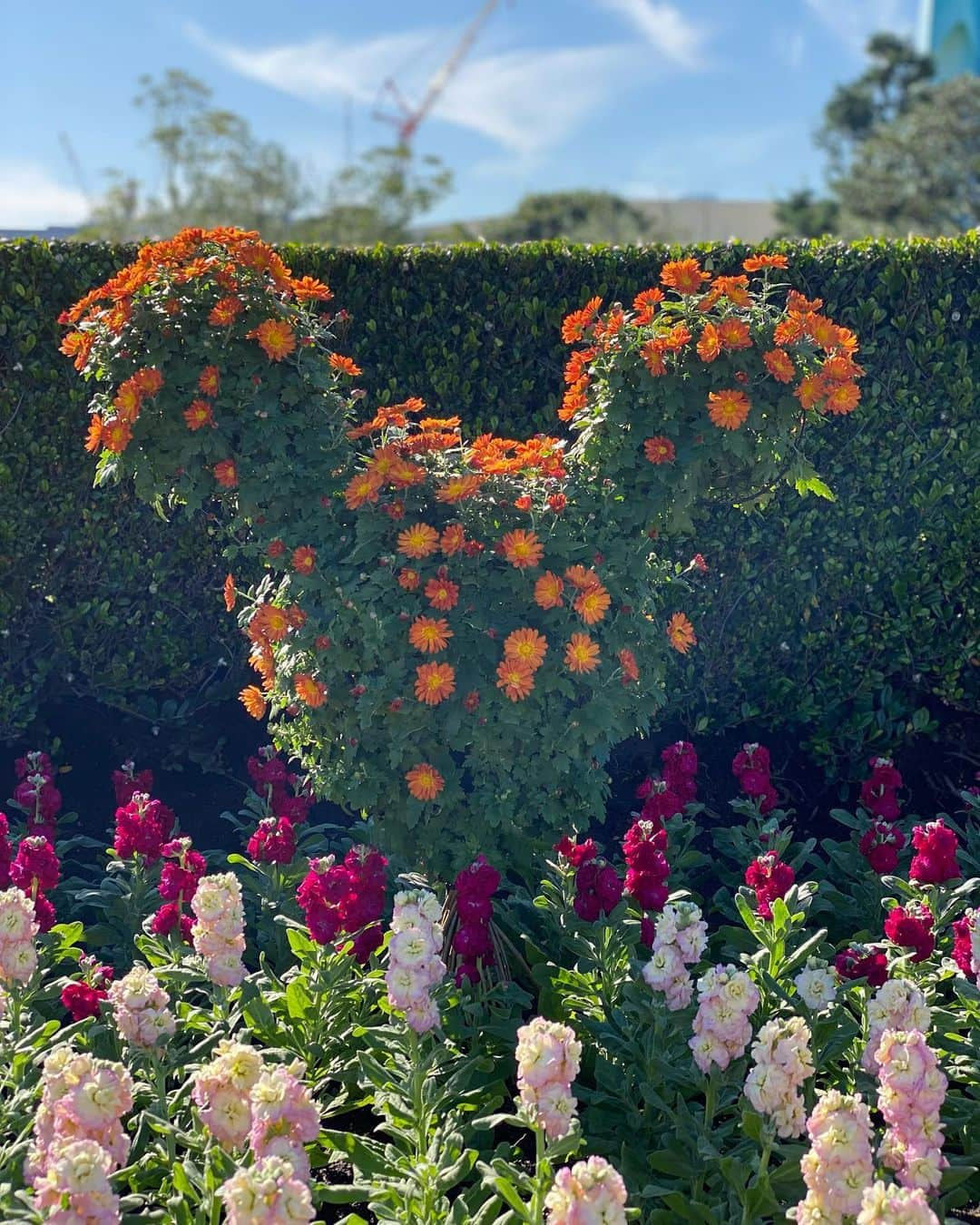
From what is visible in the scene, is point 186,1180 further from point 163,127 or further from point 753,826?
point 163,127

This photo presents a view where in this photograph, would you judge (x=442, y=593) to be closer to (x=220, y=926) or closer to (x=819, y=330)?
(x=220, y=926)

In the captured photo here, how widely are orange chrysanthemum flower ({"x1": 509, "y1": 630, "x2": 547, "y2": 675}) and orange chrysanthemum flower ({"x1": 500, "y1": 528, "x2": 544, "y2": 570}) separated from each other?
0.16 metres

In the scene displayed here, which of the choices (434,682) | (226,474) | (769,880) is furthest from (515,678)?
(226,474)

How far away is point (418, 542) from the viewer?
2848 millimetres

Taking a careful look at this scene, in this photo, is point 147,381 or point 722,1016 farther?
point 147,381

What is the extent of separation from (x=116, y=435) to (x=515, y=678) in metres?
1.11

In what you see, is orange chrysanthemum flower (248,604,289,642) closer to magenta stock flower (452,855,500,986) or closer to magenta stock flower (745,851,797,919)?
magenta stock flower (452,855,500,986)

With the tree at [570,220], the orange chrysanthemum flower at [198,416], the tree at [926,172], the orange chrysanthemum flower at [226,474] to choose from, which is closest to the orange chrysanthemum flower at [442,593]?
the orange chrysanthemum flower at [226,474]

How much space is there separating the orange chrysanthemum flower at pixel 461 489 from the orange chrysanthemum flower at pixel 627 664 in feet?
1.71

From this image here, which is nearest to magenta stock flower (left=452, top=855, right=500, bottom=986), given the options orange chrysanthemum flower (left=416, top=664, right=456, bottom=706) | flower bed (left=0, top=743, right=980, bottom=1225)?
flower bed (left=0, top=743, right=980, bottom=1225)

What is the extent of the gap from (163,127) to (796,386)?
30.4 metres

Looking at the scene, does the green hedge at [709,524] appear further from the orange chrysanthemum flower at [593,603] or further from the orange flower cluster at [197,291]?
the orange chrysanthemum flower at [593,603]

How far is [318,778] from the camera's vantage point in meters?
3.08

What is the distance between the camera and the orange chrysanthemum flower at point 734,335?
2912 mm
